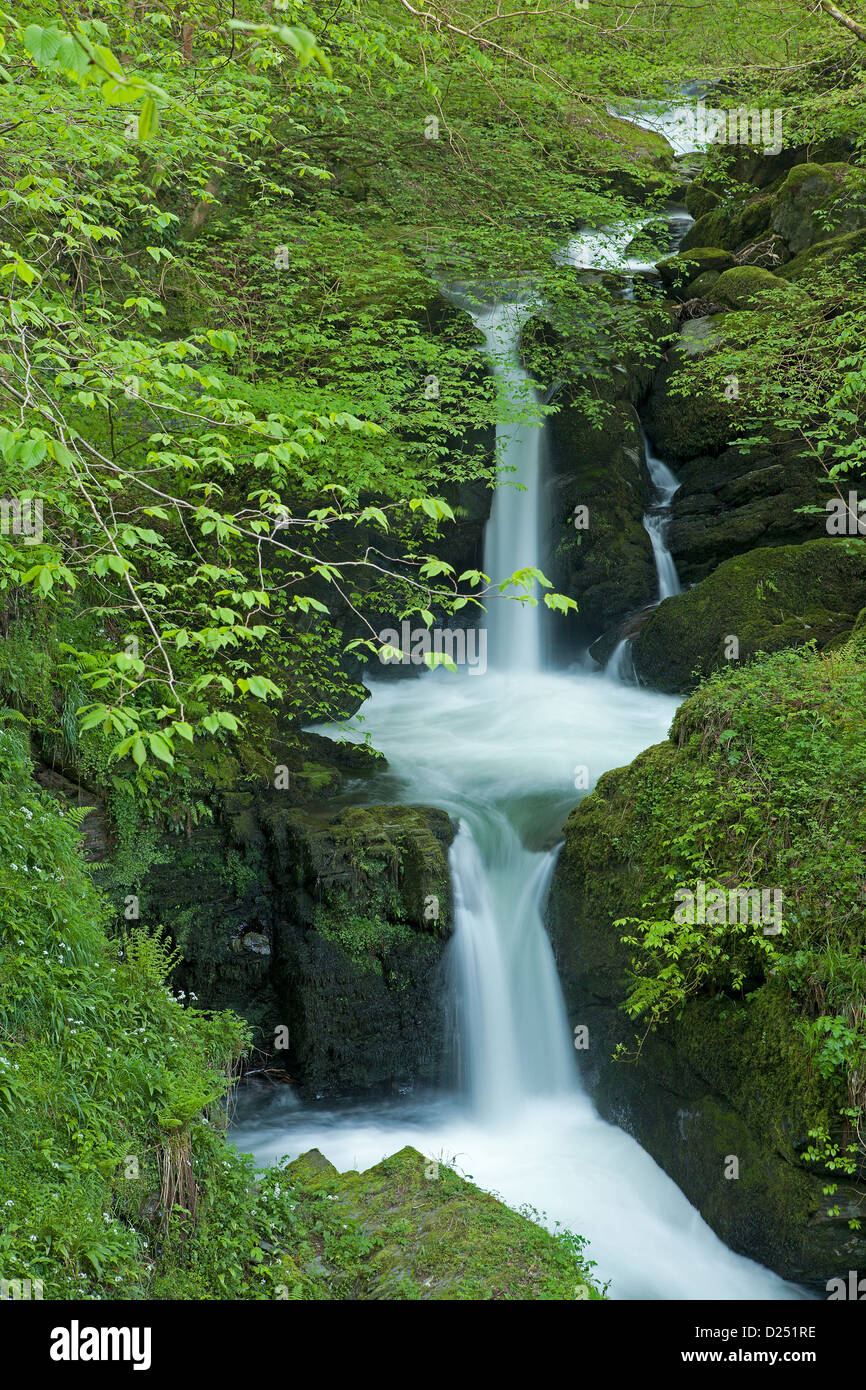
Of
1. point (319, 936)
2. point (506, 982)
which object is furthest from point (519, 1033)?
point (319, 936)

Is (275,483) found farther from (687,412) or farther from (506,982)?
(687,412)

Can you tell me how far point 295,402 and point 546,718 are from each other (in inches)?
194

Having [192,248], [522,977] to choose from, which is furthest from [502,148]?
[522,977]

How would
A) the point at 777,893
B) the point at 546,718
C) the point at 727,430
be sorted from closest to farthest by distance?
1. the point at 777,893
2. the point at 546,718
3. the point at 727,430

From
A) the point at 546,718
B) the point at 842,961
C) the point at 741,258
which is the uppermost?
the point at 741,258

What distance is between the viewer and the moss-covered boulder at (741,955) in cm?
508

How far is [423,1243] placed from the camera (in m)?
4.77

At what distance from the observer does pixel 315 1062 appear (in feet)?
24.0

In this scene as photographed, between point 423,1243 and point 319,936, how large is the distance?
9.81 feet

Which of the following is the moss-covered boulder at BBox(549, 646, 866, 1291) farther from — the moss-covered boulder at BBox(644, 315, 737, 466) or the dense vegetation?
the moss-covered boulder at BBox(644, 315, 737, 466)

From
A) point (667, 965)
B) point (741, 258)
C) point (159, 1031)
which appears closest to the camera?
point (159, 1031)

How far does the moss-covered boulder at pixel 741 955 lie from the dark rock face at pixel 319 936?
1.20 meters

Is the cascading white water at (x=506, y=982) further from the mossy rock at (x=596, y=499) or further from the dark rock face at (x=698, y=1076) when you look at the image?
the mossy rock at (x=596, y=499)

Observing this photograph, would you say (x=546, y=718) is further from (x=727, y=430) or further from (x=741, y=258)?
(x=741, y=258)
